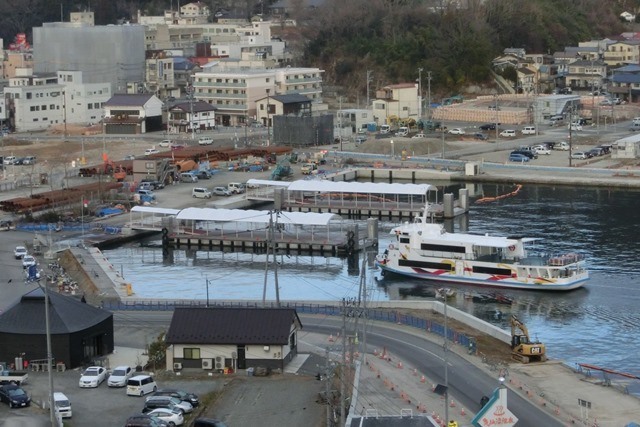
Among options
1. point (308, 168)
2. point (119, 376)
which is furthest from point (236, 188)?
point (119, 376)

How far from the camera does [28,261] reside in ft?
72.8

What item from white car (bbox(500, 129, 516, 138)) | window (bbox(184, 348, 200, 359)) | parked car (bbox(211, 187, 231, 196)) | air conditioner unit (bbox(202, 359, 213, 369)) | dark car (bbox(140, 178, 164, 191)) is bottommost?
air conditioner unit (bbox(202, 359, 213, 369))

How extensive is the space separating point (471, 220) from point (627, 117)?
16.2 metres

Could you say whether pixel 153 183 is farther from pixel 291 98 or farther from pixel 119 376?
pixel 119 376

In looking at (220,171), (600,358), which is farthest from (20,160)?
(600,358)

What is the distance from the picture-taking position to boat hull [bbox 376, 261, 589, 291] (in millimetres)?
20969

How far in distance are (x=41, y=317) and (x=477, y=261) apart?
8345 mm

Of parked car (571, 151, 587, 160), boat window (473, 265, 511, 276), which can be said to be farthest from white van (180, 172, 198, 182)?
boat window (473, 265, 511, 276)

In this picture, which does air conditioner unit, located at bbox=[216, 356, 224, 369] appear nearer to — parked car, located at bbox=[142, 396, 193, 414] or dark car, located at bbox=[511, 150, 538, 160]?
parked car, located at bbox=[142, 396, 193, 414]

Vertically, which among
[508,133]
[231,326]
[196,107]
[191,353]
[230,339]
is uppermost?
[196,107]

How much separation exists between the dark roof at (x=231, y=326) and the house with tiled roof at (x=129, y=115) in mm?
25116

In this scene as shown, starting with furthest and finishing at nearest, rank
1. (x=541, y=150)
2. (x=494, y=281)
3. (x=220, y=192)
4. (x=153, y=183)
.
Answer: (x=541, y=150)
(x=153, y=183)
(x=220, y=192)
(x=494, y=281)

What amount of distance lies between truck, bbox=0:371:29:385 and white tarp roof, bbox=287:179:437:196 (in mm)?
14162

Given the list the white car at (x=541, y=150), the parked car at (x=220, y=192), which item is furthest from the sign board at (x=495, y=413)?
the white car at (x=541, y=150)
